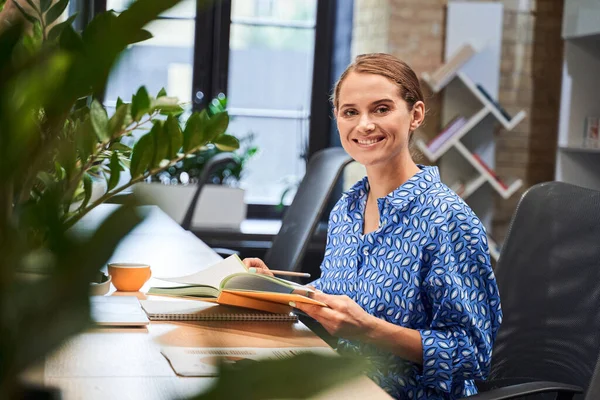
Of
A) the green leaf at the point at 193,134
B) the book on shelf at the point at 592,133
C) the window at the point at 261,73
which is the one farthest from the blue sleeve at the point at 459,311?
the window at the point at 261,73

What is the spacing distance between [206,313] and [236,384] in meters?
1.37

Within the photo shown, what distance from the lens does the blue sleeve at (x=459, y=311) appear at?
160 centimetres

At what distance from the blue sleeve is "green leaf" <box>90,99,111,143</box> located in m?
0.99

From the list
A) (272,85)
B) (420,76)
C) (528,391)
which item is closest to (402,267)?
(528,391)

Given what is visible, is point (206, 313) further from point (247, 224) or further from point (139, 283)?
point (247, 224)

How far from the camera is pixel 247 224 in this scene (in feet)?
19.8

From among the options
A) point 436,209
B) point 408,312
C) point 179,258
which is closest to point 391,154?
point 436,209

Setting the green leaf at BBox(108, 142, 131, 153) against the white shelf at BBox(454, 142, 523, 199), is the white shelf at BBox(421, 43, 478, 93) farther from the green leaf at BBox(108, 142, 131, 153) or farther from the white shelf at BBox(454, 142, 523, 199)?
the green leaf at BBox(108, 142, 131, 153)

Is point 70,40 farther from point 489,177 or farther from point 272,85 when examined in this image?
point 272,85

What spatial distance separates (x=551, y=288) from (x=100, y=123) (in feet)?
4.13

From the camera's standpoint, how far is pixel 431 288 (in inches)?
64.6

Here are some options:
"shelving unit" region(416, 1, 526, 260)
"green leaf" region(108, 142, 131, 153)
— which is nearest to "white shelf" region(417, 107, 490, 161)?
"shelving unit" region(416, 1, 526, 260)

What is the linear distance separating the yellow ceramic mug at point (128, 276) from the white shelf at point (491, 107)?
4056mm

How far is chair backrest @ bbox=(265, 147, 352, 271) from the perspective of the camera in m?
2.37
